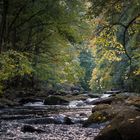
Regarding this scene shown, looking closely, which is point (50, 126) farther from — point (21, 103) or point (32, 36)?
point (32, 36)

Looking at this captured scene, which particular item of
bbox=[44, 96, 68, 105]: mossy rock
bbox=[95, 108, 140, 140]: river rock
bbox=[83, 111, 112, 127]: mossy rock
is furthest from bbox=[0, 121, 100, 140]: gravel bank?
bbox=[44, 96, 68, 105]: mossy rock

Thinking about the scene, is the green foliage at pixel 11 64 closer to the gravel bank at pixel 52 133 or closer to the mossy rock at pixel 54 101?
the mossy rock at pixel 54 101

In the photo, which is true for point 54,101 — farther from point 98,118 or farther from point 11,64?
point 98,118

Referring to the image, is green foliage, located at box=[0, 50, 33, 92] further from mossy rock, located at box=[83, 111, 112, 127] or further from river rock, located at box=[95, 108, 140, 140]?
river rock, located at box=[95, 108, 140, 140]

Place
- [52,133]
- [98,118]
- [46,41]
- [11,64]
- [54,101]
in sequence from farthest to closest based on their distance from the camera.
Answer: [46,41], [54,101], [11,64], [98,118], [52,133]

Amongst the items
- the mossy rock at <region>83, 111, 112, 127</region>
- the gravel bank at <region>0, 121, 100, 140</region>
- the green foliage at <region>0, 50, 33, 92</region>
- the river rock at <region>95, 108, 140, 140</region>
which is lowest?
the gravel bank at <region>0, 121, 100, 140</region>

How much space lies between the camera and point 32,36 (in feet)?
107

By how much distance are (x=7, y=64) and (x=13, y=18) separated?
9.23m

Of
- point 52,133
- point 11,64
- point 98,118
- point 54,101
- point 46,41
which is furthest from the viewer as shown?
point 46,41

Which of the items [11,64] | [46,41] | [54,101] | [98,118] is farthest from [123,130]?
[46,41]

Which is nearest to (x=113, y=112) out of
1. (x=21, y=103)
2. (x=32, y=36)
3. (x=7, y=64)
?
(x=7, y=64)

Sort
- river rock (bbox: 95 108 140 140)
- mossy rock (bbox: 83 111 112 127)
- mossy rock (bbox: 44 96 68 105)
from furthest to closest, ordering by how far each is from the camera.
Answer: mossy rock (bbox: 44 96 68 105) < mossy rock (bbox: 83 111 112 127) < river rock (bbox: 95 108 140 140)

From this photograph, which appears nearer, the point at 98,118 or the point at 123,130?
the point at 123,130

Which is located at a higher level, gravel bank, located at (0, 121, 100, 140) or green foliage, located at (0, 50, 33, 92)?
green foliage, located at (0, 50, 33, 92)
